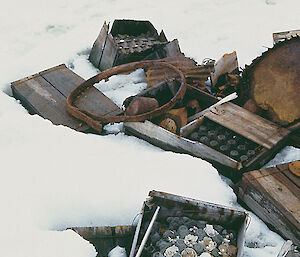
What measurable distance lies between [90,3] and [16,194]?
623 centimetres

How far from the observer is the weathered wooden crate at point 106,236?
2.55 meters

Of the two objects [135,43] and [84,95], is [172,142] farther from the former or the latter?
[135,43]

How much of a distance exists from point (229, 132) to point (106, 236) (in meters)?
1.89

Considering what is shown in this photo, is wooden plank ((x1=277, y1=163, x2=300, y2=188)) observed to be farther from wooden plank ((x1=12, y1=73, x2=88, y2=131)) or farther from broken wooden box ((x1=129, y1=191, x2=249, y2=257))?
wooden plank ((x1=12, y1=73, x2=88, y2=131))

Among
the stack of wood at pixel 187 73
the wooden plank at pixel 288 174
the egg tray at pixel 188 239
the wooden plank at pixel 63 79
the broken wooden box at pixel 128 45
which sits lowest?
the egg tray at pixel 188 239

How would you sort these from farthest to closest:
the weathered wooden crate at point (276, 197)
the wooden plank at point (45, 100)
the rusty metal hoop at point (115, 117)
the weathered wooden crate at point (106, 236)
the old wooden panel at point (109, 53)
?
the old wooden panel at point (109, 53) < the wooden plank at point (45, 100) < the rusty metal hoop at point (115, 117) < the weathered wooden crate at point (276, 197) < the weathered wooden crate at point (106, 236)

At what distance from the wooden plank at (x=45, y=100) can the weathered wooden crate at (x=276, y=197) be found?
2186mm

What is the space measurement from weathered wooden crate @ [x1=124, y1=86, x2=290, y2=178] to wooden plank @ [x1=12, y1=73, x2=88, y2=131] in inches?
32.8

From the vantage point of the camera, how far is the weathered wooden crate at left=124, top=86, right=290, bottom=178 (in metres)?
3.36

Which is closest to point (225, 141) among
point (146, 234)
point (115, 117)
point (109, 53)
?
point (115, 117)

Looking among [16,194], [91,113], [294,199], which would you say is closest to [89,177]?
[16,194]

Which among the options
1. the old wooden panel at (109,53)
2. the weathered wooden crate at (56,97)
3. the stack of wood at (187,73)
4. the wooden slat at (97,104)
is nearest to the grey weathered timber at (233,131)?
the wooden slat at (97,104)

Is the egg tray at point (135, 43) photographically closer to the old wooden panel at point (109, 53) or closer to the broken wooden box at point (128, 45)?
the broken wooden box at point (128, 45)

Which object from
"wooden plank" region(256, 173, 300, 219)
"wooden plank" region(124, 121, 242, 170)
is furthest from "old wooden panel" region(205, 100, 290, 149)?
"wooden plank" region(256, 173, 300, 219)
